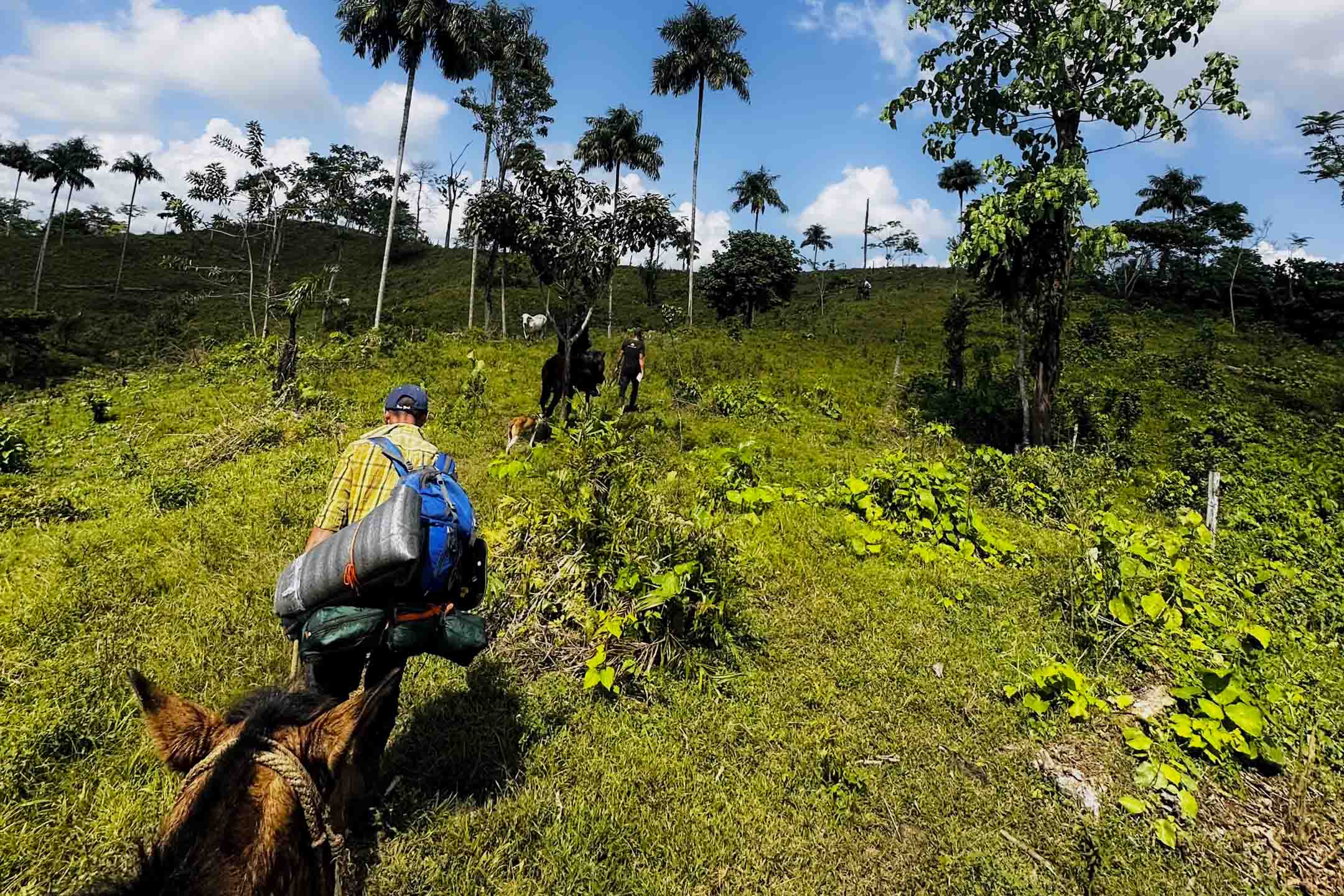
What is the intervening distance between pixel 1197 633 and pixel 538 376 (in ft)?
44.3

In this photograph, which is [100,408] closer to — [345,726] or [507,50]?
[345,726]

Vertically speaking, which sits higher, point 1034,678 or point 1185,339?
point 1185,339

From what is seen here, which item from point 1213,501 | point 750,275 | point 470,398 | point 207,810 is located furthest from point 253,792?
point 750,275

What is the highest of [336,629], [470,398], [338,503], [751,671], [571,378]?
[571,378]

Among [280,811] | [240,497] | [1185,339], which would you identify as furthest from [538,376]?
[1185,339]

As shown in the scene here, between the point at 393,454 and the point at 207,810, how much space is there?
159 cm

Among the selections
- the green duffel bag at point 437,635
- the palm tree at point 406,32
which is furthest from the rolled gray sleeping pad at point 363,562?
the palm tree at point 406,32

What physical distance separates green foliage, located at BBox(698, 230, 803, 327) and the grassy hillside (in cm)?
2757

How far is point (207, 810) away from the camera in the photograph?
50.2 inches

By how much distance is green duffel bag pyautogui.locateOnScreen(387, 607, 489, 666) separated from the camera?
2332 mm

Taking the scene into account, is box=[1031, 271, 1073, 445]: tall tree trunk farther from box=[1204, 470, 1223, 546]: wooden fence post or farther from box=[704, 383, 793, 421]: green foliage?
box=[704, 383, 793, 421]: green foliage

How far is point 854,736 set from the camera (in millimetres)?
3809

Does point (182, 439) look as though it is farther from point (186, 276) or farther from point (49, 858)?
point (186, 276)

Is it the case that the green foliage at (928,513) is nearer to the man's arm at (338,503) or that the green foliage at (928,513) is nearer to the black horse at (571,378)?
the black horse at (571,378)
